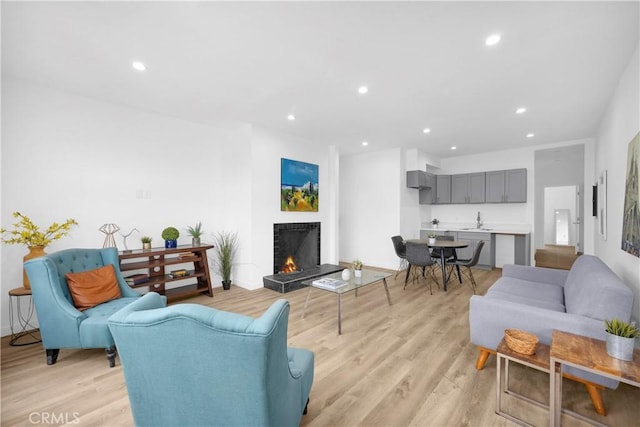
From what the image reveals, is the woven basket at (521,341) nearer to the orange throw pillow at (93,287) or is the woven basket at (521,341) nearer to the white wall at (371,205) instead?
the orange throw pillow at (93,287)

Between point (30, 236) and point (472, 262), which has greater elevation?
point (30, 236)

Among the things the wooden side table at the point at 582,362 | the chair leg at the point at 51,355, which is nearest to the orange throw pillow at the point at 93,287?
the chair leg at the point at 51,355

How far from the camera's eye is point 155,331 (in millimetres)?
1077

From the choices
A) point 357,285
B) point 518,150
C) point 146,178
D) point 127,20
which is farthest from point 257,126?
point 518,150

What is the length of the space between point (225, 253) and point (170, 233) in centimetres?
97

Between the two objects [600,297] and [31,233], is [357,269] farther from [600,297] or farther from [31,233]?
[31,233]

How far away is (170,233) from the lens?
12.4 feet

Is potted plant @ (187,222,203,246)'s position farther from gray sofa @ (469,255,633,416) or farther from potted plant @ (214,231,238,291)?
gray sofa @ (469,255,633,416)

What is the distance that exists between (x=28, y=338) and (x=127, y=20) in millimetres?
3285

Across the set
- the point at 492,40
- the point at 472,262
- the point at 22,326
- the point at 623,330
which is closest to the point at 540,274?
the point at 472,262

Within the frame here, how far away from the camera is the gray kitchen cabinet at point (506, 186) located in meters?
5.82

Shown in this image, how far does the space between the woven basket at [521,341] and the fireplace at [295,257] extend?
121 inches

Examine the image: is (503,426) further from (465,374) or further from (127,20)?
(127,20)

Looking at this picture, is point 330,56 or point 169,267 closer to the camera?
point 330,56
